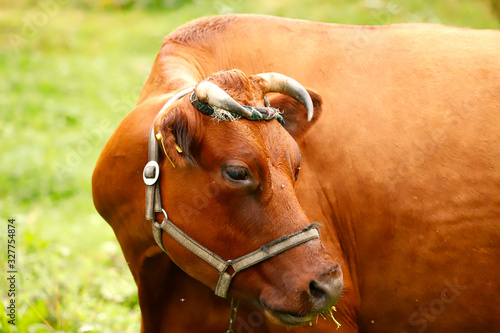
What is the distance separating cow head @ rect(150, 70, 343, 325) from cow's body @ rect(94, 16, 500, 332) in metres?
0.51

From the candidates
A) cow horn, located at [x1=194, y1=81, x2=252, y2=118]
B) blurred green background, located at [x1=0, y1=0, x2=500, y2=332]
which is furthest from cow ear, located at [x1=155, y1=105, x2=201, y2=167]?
blurred green background, located at [x1=0, y1=0, x2=500, y2=332]

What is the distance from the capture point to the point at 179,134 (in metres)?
2.97

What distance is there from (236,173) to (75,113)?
9.12 m

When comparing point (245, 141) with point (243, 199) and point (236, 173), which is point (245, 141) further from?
point (243, 199)

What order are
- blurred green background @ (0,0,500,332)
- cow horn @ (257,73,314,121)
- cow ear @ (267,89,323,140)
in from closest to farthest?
cow horn @ (257,73,314,121) < cow ear @ (267,89,323,140) < blurred green background @ (0,0,500,332)

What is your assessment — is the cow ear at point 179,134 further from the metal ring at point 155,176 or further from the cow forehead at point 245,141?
the metal ring at point 155,176

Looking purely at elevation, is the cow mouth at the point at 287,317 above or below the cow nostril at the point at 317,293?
below

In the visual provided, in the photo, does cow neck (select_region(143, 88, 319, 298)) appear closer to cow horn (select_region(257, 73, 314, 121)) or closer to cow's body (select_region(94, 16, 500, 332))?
cow's body (select_region(94, 16, 500, 332))

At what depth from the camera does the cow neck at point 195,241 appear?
9.95 feet

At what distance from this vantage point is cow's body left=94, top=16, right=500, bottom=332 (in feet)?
12.0

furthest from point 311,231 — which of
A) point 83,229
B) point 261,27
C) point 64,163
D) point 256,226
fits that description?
point 64,163

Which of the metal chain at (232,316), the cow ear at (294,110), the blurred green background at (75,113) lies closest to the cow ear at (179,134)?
the cow ear at (294,110)

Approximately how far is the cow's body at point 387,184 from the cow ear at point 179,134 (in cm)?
52

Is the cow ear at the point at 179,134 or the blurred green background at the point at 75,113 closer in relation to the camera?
the cow ear at the point at 179,134
